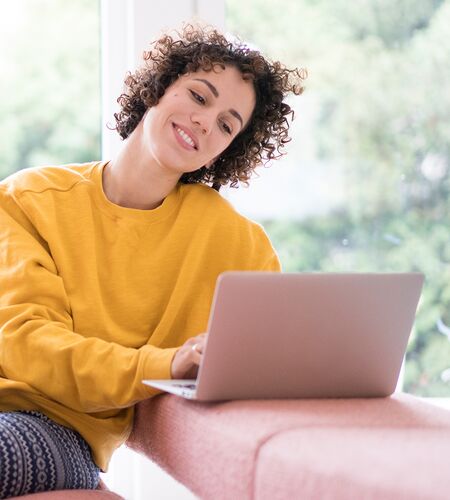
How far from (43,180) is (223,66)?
38 cm

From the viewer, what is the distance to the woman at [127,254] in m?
1.43

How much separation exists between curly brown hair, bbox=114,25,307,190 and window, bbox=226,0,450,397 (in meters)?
0.46

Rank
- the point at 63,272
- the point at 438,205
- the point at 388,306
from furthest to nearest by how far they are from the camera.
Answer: the point at 438,205 → the point at 63,272 → the point at 388,306

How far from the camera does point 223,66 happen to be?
5.75 feet

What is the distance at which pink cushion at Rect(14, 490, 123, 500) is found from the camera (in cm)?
131

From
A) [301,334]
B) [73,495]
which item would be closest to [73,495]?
[73,495]

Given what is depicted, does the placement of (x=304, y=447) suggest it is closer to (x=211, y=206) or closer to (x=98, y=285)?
(x=98, y=285)

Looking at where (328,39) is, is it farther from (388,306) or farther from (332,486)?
(332,486)

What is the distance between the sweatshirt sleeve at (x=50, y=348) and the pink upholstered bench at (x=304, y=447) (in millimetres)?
60

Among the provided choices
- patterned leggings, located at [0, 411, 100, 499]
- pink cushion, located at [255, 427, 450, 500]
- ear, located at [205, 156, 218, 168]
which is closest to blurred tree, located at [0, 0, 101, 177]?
ear, located at [205, 156, 218, 168]

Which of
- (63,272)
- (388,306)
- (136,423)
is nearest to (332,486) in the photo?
(388,306)

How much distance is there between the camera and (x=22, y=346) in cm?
148

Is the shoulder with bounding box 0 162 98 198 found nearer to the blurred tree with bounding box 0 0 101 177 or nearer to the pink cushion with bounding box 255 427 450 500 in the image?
the blurred tree with bounding box 0 0 101 177

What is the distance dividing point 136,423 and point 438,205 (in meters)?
1.29
